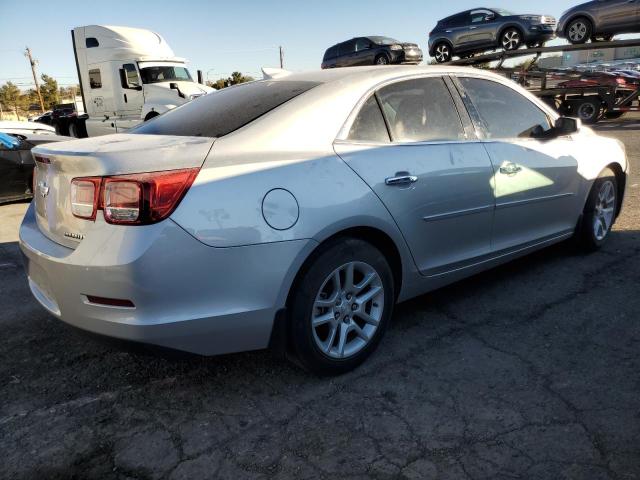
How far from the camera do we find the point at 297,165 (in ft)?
7.89

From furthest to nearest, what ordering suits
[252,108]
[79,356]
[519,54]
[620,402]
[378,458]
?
[519,54] → [79,356] → [252,108] → [620,402] → [378,458]

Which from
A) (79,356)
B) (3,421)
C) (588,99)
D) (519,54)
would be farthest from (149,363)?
(588,99)

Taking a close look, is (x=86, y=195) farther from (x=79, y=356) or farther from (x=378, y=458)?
(x=378, y=458)

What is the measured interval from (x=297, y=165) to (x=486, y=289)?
6.80 ft

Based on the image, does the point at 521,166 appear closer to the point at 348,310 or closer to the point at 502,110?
the point at 502,110

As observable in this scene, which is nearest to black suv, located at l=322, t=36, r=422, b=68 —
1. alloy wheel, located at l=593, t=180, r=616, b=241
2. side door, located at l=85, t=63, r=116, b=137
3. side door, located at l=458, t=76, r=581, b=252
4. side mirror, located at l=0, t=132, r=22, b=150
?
side door, located at l=85, t=63, r=116, b=137

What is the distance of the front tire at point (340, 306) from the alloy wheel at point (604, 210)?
2.56 m

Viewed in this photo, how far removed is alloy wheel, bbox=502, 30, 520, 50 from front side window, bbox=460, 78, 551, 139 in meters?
12.6

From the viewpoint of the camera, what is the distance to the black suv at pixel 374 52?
1775 centimetres

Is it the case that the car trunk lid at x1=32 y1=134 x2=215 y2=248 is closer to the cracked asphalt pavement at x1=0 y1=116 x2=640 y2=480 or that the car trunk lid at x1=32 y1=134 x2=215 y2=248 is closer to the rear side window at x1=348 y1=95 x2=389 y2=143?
the cracked asphalt pavement at x1=0 y1=116 x2=640 y2=480

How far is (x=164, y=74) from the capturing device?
15.1 meters

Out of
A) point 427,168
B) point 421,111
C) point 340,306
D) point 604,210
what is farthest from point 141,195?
point 604,210

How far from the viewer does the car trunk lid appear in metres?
2.16

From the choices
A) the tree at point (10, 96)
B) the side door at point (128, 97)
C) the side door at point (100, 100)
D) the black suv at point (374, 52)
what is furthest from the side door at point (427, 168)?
the tree at point (10, 96)
